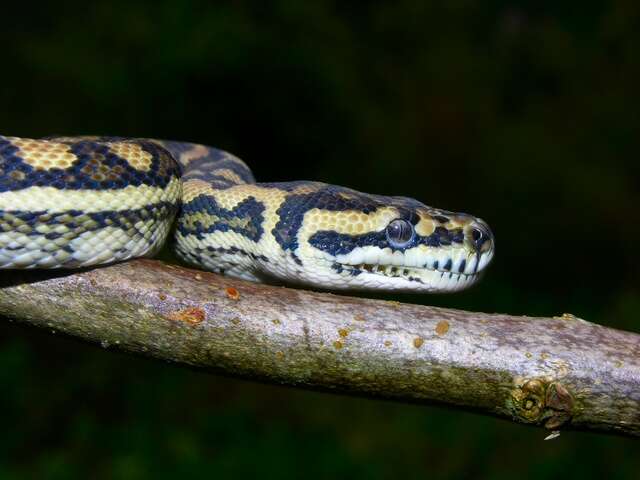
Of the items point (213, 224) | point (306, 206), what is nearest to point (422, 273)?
point (306, 206)

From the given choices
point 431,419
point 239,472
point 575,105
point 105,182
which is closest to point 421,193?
point 575,105

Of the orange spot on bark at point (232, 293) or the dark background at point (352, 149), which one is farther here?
the dark background at point (352, 149)

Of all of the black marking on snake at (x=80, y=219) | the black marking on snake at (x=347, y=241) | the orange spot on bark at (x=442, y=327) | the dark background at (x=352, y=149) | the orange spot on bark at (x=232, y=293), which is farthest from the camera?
the dark background at (x=352, y=149)

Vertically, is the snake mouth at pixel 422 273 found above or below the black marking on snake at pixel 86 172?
below

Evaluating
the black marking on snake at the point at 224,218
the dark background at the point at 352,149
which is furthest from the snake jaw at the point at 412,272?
the dark background at the point at 352,149

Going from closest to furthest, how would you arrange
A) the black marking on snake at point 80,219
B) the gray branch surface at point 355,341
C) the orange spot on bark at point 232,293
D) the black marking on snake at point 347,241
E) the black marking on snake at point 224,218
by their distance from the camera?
the gray branch surface at point 355,341, the orange spot on bark at point 232,293, the black marking on snake at point 80,219, the black marking on snake at point 347,241, the black marking on snake at point 224,218

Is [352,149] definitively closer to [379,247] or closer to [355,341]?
[379,247]

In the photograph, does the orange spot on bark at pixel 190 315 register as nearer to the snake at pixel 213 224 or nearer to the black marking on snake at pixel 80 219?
the snake at pixel 213 224
